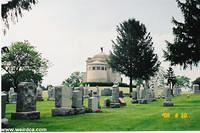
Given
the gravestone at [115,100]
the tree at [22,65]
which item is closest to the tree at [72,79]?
the tree at [22,65]

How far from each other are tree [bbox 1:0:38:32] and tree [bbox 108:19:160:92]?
17.2 meters

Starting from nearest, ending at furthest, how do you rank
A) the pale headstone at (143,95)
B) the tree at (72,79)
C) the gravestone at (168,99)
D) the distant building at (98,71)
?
the gravestone at (168,99)
the tree at (72,79)
the pale headstone at (143,95)
the distant building at (98,71)

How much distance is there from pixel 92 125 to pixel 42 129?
114 centimetres

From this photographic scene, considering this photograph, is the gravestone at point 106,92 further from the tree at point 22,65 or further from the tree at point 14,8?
the tree at point 14,8

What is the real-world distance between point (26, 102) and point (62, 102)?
1461 mm

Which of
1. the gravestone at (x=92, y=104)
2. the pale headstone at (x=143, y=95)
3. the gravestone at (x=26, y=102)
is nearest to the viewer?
the gravestone at (x=26, y=102)

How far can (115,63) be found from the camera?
99.6 feet

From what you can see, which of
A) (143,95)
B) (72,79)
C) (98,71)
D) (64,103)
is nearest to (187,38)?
(143,95)

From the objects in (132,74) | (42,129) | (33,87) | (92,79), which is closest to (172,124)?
(42,129)

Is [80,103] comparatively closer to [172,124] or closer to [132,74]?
[172,124]

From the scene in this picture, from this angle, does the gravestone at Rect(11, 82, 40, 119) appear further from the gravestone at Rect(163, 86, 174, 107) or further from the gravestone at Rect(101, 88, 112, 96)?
the gravestone at Rect(101, 88, 112, 96)

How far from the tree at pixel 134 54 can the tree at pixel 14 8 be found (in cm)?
1721

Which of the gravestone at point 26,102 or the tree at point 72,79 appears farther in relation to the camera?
the tree at point 72,79

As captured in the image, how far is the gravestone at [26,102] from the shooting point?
8773 mm
